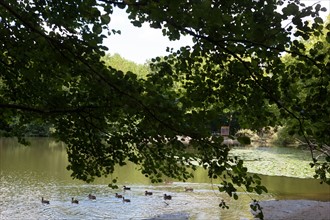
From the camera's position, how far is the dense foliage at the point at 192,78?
2.87 meters

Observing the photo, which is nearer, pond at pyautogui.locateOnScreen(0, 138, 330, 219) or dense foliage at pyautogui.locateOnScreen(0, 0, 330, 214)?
dense foliage at pyautogui.locateOnScreen(0, 0, 330, 214)

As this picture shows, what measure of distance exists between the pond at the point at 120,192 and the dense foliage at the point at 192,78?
8164 millimetres

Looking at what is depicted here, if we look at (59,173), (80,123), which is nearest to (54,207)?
(59,173)

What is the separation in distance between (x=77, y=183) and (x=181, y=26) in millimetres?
18591

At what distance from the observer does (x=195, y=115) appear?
9.75ft

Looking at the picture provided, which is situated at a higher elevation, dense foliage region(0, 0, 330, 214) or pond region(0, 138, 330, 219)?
dense foliage region(0, 0, 330, 214)

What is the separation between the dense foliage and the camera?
9.43ft

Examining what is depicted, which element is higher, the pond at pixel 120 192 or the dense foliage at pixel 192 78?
the dense foliage at pixel 192 78

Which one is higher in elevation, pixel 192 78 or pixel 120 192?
pixel 192 78

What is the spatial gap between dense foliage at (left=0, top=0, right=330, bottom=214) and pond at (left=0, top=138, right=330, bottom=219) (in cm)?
816

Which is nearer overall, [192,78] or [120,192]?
[192,78]

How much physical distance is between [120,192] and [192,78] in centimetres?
1549

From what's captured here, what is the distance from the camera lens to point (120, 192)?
18766 millimetres

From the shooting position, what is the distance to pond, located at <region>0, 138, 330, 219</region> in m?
14.8
